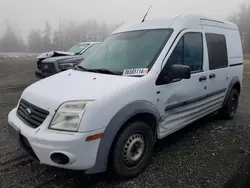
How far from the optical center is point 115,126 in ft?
8.13

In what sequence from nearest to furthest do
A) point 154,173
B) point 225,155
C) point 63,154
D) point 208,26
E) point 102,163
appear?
point 63,154 < point 102,163 < point 154,173 < point 225,155 < point 208,26

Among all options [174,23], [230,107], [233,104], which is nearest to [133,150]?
[174,23]

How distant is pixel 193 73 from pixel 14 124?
2631mm

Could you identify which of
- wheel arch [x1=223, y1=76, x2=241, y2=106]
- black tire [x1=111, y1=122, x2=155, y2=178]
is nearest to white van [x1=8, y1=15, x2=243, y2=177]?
black tire [x1=111, y1=122, x2=155, y2=178]

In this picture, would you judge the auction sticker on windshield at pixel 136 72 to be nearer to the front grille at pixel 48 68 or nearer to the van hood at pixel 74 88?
the van hood at pixel 74 88

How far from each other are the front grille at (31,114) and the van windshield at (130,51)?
1050 mm

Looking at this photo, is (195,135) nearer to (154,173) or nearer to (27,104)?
(154,173)

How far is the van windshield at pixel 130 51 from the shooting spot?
308 centimetres

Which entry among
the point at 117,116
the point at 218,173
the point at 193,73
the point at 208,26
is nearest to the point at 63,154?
the point at 117,116

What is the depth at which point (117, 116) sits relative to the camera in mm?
2502

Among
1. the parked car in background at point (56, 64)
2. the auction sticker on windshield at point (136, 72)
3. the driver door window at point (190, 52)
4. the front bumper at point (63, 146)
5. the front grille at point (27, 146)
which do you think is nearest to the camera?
the front bumper at point (63, 146)

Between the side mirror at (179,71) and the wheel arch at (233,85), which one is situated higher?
the side mirror at (179,71)

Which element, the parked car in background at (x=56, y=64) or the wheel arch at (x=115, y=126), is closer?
the wheel arch at (x=115, y=126)

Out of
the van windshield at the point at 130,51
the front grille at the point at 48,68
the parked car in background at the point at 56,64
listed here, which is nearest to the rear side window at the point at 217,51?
the van windshield at the point at 130,51
